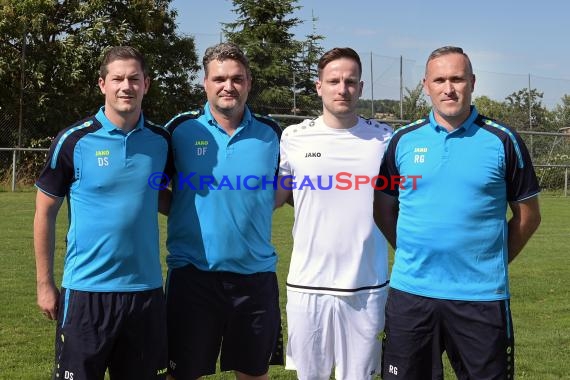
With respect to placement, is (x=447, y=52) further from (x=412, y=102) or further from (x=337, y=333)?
(x=412, y=102)

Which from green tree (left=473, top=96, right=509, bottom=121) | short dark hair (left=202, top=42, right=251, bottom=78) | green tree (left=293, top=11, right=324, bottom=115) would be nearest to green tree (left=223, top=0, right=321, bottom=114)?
green tree (left=293, top=11, right=324, bottom=115)

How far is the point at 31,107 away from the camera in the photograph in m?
21.2

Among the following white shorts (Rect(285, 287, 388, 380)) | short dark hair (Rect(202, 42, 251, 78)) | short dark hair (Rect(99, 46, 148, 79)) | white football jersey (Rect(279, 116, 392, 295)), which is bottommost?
white shorts (Rect(285, 287, 388, 380))

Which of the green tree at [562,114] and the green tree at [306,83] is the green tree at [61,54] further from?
the green tree at [562,114]

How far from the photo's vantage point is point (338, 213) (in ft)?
12.7

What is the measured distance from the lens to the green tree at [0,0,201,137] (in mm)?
21234

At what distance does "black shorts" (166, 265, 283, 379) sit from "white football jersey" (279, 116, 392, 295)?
267 mm

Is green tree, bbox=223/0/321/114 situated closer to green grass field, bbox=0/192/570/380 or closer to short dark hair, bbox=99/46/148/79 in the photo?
green grass field, bbox=0/192/570/380

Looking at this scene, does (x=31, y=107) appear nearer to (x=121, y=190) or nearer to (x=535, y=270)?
(x=535, y=270)

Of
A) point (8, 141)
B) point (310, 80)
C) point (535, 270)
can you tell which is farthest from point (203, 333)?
point (310, 80)

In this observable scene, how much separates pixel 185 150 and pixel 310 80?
21.3 m

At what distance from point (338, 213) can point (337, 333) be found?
68 cm

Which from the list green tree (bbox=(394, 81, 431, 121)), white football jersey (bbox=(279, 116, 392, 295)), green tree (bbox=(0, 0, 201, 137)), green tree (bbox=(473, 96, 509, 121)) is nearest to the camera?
white football jersey (bbox=(279, 116, 392, 295))

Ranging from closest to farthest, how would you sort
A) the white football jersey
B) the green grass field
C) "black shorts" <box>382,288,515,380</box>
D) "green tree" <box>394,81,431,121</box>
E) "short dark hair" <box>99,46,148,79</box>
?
"black shorts" <box>382,288,515,380</box> < "short dark hair" <box>99,46,148,79</box> < the white football jersey < the green grass field < "green tree" <box>394,81,431,121</box>
